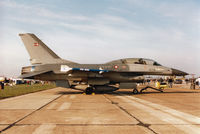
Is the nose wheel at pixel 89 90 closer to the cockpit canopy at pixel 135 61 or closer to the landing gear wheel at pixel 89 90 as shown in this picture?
the landing gear wheel at pixel 89 90

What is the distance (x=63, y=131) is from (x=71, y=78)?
11812 millimetres

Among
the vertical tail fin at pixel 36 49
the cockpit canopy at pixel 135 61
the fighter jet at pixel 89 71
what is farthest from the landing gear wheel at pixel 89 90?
the vertical tail fin at pixel 36 49

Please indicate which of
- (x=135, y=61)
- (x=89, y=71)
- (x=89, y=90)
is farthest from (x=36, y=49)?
(x=135, y=61)

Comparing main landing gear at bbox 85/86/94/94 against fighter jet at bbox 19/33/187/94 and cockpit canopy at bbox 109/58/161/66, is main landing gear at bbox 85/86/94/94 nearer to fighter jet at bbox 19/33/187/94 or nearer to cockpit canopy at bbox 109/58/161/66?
fighter jet at bbox 19/33/187/94

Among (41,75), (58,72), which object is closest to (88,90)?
(58,72)

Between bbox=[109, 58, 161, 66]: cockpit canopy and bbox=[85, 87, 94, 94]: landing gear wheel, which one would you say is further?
bbox=[109, 58, 161, 66]: cockpit canopy

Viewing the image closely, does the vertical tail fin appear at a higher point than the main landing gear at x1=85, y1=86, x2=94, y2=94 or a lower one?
higher

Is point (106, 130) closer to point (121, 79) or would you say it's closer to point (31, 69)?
point (121, 79)

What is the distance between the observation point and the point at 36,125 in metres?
4.94

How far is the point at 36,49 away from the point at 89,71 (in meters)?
5.52

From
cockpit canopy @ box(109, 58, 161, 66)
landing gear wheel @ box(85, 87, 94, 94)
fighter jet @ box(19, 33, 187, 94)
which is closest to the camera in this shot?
fighter jet @ box(19, 33, 187, 94)

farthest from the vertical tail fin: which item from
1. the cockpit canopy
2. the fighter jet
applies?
the cockpit canopy

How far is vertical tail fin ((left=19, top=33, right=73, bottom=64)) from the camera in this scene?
16.4m

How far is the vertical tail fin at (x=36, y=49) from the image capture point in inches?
645
